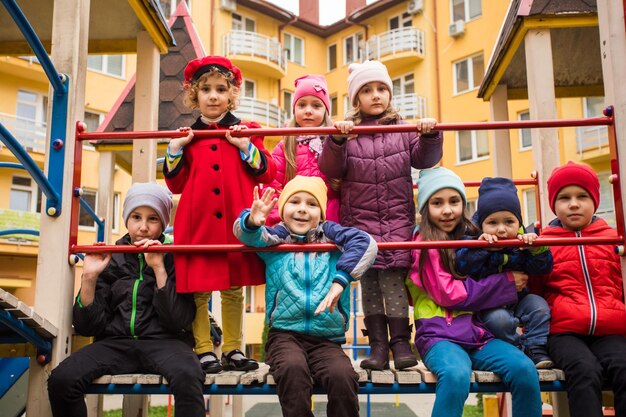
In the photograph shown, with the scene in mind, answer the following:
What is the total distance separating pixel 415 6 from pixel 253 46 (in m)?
6.54

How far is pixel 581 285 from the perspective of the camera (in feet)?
11.0

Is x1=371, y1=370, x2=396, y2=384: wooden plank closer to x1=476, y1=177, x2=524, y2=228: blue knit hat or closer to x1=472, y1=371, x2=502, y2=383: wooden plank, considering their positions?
x1=472, y1=371, x2=502, y2=383: wooden plank

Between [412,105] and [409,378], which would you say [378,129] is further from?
[412,105]

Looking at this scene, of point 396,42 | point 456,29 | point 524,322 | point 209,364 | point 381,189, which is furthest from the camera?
point 396,42

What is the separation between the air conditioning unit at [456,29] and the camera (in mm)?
22828

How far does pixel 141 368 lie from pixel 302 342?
0.85m

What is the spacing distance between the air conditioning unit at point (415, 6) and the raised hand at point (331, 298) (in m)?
23.3

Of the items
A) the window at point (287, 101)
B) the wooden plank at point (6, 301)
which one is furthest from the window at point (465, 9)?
the wooden plank at point (6, 301)

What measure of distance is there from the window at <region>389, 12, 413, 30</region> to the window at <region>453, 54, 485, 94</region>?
318 centimetres

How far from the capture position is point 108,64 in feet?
72.2

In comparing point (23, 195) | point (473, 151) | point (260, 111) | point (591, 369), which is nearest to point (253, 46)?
point (260, 111)

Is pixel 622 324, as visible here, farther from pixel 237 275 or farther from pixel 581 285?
pixel 237 275

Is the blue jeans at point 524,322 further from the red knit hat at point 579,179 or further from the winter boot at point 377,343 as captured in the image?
the red knit hat at point 579,179

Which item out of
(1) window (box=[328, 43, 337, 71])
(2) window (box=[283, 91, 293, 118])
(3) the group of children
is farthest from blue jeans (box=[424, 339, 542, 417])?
(1) window (box=[328, 43, 337, 71])
